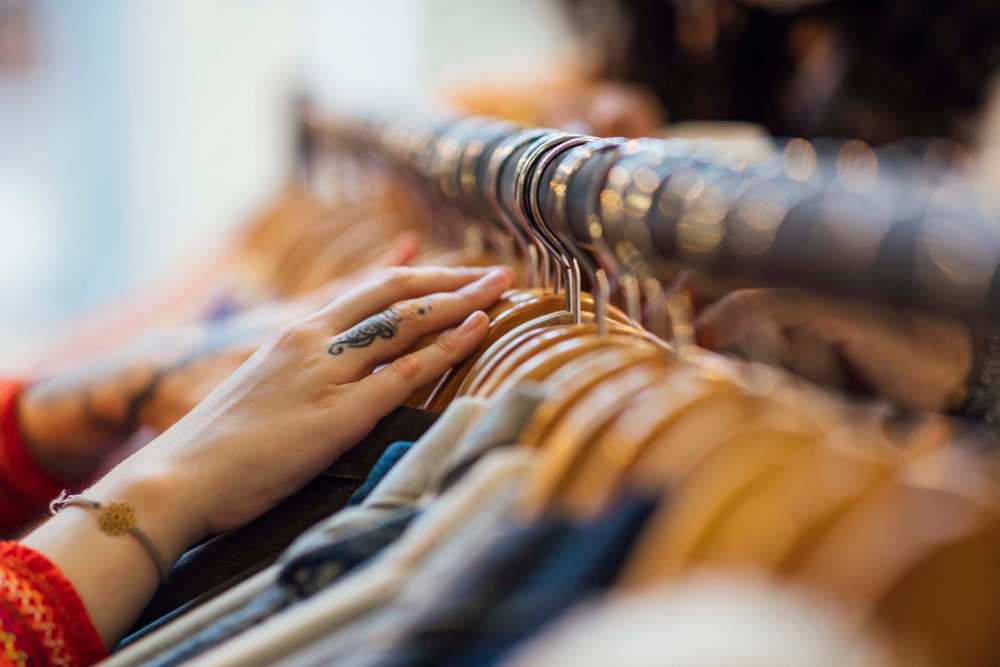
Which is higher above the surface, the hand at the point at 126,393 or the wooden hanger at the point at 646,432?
the wooden hanger at the point at 646,432

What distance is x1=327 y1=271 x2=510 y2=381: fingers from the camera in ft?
1.86

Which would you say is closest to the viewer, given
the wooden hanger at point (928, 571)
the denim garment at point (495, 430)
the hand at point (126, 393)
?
the wooden hanger at point (928, 571)

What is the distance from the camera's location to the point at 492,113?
164 cm

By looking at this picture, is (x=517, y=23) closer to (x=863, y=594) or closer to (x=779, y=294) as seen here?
(x=779, y=294)

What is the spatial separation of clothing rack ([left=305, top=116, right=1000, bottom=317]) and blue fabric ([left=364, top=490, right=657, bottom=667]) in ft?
0.35

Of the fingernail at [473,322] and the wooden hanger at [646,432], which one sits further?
the fingernail at [473,322]

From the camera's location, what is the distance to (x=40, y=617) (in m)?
0.52

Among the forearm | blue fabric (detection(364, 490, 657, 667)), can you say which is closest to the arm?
the forearm

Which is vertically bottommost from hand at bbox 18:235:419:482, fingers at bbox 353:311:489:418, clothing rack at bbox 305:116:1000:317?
hand at bbox 18:235:419:482

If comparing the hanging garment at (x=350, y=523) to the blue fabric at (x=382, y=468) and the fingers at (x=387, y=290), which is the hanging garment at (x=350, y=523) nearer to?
the blue fabric at (x=382, y=468)

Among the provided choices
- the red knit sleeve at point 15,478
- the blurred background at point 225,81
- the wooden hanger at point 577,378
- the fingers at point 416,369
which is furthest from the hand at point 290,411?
the blurred background at point 225,81

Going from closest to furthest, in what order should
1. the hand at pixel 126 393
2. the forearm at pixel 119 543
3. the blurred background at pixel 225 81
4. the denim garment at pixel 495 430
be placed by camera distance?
1. the denim garment at pixel 495 430
2. the forearm at pixel 119 543
3. the hand at pixel 126 393
4. the blurred background at pixel 225 81

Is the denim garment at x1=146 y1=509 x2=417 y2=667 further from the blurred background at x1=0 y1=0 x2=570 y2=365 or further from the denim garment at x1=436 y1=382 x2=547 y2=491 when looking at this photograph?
the blurred background at x1=0 y1=0 x2=570 y2=365

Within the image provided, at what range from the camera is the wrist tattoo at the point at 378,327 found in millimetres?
569
